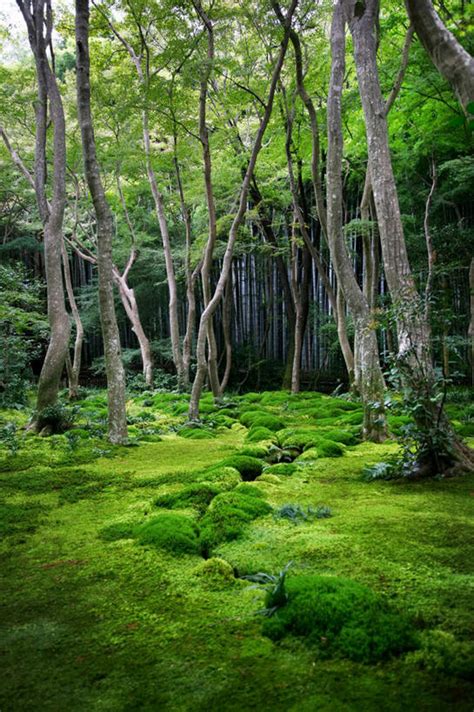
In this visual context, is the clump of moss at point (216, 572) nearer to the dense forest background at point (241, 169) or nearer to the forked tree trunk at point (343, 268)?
the dense forest background at point (241, 169)

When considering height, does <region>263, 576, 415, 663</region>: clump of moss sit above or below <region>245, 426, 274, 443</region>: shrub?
below

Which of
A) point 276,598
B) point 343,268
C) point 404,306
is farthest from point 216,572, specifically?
point 343,268

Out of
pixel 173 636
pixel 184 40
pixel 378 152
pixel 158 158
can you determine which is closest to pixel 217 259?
pixel 158 158

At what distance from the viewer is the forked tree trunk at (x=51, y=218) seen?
726cm

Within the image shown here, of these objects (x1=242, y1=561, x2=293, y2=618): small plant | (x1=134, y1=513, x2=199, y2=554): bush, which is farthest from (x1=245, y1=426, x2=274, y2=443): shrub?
(x1=242, y1=561, x2=293, y2=618): small plant

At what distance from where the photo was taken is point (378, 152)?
510 centimetres

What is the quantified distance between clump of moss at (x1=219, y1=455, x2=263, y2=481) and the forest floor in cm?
3

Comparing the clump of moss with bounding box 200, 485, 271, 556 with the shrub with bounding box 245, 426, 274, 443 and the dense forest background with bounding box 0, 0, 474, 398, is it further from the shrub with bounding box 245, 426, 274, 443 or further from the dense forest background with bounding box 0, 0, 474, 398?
the shrub with bounding box 245, 426, 274, 443

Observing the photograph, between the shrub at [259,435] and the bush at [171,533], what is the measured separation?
3311mm

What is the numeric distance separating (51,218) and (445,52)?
24.1 ft

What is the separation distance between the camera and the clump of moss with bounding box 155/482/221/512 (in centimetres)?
361

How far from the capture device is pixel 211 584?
240 centimetres

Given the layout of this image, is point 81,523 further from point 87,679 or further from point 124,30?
point 124,30

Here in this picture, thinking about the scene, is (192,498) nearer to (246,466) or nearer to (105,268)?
(246,466)
